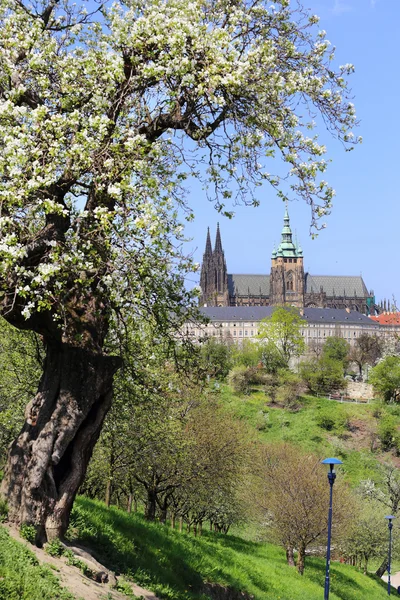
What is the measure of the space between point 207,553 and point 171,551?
307 centimetres

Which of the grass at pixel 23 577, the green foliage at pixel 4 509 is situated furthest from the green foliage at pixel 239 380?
the grass at pixel 23 577

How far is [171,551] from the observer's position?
55.8 feet

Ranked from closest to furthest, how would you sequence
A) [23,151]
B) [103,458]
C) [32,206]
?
[23,151] < [32,206] < [103,458]

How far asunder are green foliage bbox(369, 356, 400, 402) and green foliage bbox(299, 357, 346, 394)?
5358 millimetres

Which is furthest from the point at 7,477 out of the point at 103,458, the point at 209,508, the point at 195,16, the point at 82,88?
the point at 209,508

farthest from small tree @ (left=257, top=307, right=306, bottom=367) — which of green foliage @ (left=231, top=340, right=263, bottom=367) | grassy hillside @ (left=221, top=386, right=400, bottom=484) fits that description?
grassy hillside @ (left=221, top=386, right=400, bottom=484)

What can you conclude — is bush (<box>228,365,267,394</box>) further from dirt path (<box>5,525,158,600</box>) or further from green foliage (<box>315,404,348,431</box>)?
dirt path (<box>5,525,158,600</box>)

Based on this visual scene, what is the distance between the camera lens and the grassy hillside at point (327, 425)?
8200cm

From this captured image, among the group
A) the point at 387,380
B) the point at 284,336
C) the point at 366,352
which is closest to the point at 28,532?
the point at 387,380

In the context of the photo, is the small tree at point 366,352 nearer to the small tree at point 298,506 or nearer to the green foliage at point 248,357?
the green foliage at point 248,357

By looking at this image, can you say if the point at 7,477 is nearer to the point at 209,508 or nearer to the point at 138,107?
the point at 138,107

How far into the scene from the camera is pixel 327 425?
91.1 meters

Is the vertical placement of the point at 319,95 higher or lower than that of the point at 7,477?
higher

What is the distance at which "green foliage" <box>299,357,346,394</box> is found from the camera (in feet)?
354
